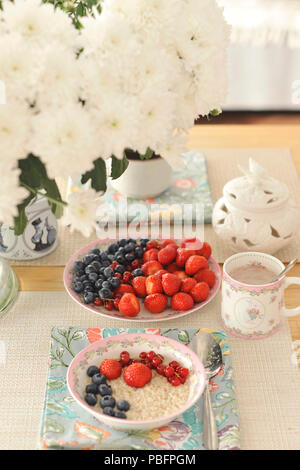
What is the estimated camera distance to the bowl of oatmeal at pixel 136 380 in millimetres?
879

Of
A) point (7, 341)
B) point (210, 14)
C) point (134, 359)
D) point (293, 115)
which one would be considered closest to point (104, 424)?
point (134, 359)

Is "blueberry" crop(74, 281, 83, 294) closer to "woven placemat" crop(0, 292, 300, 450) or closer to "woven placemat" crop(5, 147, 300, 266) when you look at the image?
"woven placemat" crop(0, 292, 300, 450)

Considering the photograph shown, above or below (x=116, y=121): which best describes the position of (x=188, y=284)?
below

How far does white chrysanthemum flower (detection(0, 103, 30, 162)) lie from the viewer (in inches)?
28.1

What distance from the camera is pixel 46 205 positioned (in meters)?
1.24

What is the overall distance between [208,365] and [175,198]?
0.57 m

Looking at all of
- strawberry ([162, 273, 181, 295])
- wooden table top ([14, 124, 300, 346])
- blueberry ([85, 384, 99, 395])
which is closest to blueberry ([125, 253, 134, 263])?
strawberry ([162, 273, 181, 295])

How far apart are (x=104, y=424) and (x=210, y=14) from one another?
591 millimetres

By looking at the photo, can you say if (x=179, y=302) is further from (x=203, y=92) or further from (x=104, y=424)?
(x=203, y=92)

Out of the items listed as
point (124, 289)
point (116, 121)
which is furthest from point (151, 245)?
point (116, 121)

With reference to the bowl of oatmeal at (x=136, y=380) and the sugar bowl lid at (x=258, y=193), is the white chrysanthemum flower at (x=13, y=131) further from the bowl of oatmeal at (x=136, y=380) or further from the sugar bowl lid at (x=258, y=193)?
the sugar bowl lid at (x=258, y=193)

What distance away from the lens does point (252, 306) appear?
1043mm

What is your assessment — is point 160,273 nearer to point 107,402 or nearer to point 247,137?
point 107,402

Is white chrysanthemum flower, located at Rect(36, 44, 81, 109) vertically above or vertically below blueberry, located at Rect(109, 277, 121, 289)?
above
